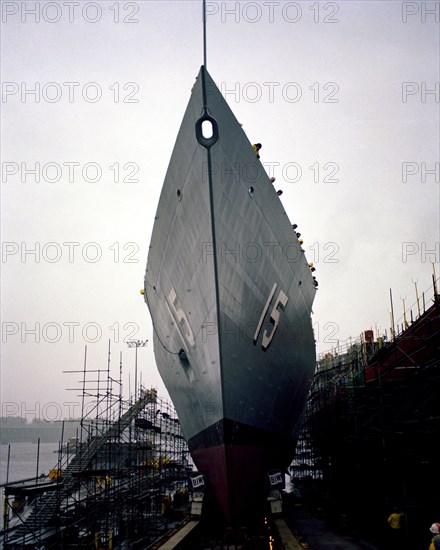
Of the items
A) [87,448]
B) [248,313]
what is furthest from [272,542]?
[87,448]

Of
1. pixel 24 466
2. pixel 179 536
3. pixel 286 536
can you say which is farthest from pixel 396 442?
pixel 24 466

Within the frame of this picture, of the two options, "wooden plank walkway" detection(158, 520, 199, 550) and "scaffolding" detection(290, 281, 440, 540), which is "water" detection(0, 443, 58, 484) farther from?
"wooden plank walkway" detection(158, 520, 199, 550)

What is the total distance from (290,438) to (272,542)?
578 cm

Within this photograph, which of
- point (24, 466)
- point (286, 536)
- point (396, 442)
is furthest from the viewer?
point (24, 466)

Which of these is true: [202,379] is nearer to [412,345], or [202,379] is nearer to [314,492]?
[412,345]

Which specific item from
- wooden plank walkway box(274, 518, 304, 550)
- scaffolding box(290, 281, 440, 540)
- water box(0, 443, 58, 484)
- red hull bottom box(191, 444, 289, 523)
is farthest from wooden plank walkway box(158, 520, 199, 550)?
water box(0, 443, 58, 484)

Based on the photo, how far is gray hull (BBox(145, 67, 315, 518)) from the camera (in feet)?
31.6

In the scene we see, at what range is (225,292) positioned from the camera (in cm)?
977

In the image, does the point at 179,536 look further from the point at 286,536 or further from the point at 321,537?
the point at 321,537

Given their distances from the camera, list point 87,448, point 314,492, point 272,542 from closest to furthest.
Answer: point 272,542
point 87,448
point 314,492

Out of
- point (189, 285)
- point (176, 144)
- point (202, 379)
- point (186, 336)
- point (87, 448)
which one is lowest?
point (87, 448)

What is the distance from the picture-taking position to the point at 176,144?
34.3 ft

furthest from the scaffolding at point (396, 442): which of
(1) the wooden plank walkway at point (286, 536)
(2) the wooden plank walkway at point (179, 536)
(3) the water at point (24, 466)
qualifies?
(3) the water at point (24, 466)

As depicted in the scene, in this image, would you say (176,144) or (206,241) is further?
(176,144)
